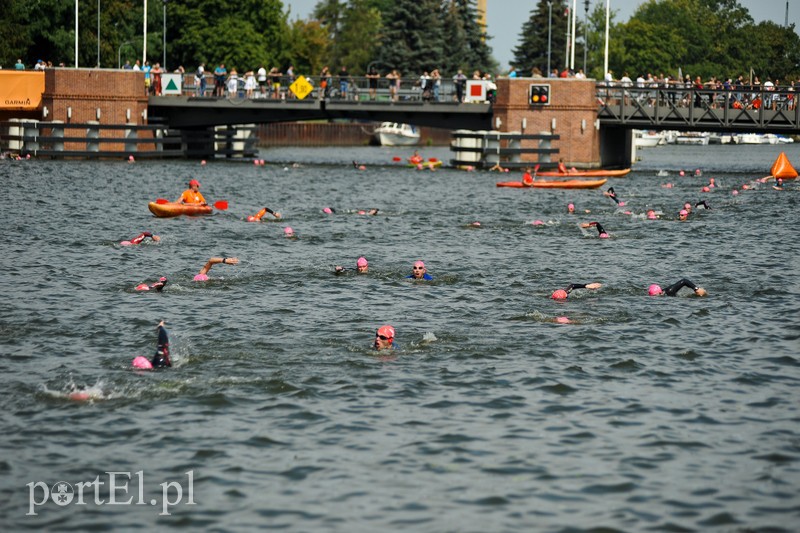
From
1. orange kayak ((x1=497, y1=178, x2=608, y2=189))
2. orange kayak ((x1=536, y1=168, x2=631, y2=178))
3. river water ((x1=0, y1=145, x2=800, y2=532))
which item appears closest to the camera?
river water ((x1=0, y1=145, x2=800, y2=532))

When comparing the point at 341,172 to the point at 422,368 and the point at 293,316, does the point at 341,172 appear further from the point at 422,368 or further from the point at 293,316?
the point at 422,368

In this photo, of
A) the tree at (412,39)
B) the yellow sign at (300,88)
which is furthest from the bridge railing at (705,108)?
the tree at (412,39)

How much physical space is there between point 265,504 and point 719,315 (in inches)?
490

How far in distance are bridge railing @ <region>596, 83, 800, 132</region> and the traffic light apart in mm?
3061

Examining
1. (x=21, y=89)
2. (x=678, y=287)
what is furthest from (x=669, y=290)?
(x=21, y=89)

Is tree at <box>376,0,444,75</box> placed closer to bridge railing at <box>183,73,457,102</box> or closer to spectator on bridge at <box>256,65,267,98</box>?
spectator on bridge at <box>256,65,267,98</box>

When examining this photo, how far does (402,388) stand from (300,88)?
50.4 m

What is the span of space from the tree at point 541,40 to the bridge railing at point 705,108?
218ft

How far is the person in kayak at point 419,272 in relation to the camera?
26.3m

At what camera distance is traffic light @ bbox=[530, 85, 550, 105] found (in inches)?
2611

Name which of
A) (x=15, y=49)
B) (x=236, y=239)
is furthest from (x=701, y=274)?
(x=15, y=49)

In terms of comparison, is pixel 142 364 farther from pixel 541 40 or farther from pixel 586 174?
pixel 541 40

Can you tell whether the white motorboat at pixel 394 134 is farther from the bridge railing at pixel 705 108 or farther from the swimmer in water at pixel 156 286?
the swimmer in water at pixel 156 286

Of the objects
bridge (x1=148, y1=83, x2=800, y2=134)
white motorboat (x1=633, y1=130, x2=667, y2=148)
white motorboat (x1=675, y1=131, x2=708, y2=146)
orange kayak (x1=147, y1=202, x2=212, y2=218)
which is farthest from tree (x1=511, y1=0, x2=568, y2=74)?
orange kayak (x1=147, y1=202, x2=212, y2=218)
